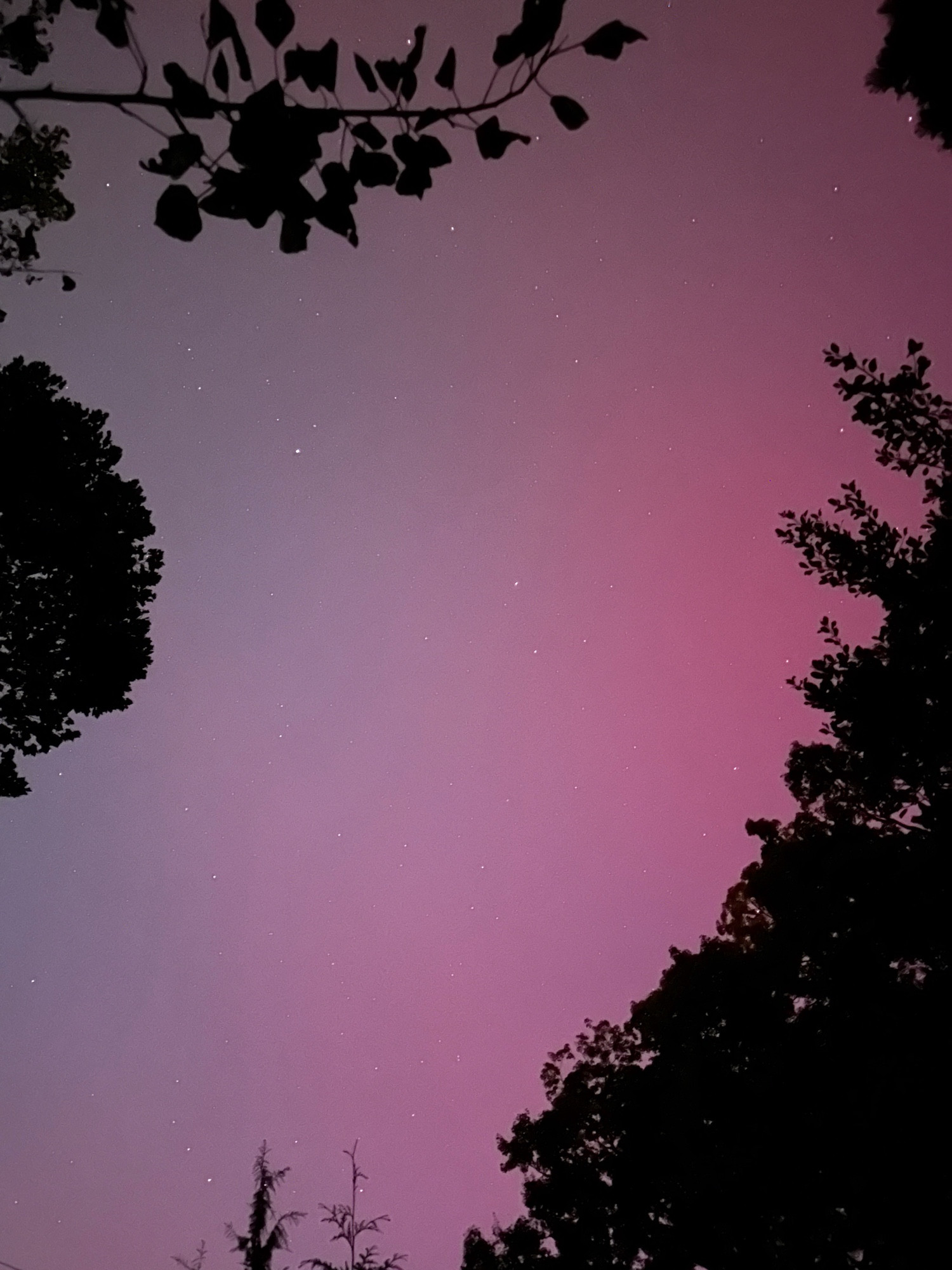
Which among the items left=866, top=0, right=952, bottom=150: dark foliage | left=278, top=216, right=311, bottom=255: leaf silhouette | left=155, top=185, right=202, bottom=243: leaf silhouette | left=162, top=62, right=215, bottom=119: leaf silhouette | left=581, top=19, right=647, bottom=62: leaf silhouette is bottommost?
left=155, top=185, right=202, bottom=243: leaf silhouette

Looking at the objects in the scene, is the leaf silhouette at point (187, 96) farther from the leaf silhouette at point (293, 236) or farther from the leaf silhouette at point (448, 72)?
the leaf silhouette at point (448, 72)

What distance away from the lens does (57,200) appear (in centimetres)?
742

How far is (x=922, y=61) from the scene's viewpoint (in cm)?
481

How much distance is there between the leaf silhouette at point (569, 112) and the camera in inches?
88.2

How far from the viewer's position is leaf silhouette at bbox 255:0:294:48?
1.92 m

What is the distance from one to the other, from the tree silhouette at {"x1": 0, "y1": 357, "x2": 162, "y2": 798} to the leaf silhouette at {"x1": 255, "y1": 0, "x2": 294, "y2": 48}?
10.1 meters

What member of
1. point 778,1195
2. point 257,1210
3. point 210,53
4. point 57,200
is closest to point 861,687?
point 210,53

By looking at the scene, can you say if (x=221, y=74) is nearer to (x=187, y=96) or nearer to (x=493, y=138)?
(x=187, y=96)

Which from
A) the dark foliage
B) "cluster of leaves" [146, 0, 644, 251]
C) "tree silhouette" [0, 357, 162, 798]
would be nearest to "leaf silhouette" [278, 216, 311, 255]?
"cluster of leaves" [146, 0, 644, 251]

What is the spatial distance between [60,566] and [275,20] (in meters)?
10.7

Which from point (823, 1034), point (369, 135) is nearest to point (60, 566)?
point (369, 135)

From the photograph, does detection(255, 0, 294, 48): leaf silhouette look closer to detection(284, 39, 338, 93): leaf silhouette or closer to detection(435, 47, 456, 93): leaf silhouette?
detection(284, 39, 338, 93): leaf silhouette

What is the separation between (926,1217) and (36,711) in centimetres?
1410

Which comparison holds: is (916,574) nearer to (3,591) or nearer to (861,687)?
(861,687)
